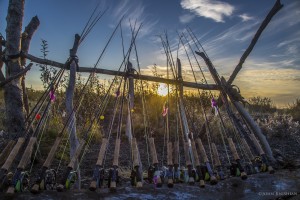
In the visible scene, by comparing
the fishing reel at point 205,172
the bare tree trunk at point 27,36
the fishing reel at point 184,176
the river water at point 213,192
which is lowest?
the river water at point 213,192

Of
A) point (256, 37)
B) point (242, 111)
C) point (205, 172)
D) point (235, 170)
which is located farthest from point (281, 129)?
point (205, 172)

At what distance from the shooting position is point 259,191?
3.17 m

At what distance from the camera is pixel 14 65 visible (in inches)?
165

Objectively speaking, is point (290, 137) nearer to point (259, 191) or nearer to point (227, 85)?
point (227, 85)

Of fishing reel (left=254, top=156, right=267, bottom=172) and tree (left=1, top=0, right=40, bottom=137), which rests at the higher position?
tree (left=1, top=0, right=40, bottom=137)

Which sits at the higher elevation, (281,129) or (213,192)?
(281,129)

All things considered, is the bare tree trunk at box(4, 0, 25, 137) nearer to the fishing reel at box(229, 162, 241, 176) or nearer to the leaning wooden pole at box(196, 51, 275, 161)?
the fishing reel at box(229, 162, 241, 176)

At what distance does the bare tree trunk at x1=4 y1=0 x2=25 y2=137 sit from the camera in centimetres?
414

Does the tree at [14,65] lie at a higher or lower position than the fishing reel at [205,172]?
higher

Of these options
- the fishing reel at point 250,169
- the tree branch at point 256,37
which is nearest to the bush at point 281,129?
the tree branch at point 256,37

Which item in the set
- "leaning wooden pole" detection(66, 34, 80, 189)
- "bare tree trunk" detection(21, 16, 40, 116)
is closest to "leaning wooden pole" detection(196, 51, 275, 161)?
"leaning wooden pole" detection(66, 34, 80, 189)

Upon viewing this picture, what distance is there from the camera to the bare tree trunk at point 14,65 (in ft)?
13.6

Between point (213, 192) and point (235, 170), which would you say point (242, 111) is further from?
point (213, 192)

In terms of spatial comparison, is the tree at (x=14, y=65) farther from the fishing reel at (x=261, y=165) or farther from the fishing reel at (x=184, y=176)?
the fishing reel at (x=261, y=165)
